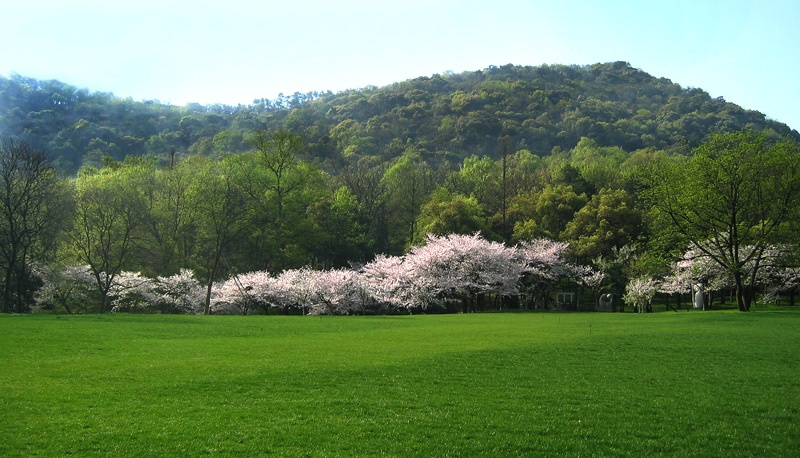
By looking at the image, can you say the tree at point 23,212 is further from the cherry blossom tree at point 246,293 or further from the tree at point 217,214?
the cherry blossom tree at point 246,293

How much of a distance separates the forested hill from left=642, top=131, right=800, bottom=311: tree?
69.7 meters

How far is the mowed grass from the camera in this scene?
9891mm

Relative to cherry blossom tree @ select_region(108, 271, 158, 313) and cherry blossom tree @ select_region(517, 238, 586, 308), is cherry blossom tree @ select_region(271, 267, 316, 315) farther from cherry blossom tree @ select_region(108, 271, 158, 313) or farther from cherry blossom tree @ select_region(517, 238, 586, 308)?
cherry blossom tree @ select_region(517, 238, 586, 308)

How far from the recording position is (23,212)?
4322 cm

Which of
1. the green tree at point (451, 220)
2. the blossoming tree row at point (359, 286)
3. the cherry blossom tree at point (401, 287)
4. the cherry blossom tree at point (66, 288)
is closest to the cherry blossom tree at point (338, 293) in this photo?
the blossoming tree row at point (359, 286)

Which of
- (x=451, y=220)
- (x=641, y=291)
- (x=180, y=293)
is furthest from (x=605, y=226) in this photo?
(x=180, y=293)

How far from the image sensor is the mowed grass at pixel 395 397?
9.89m

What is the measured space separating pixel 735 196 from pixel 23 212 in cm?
5056

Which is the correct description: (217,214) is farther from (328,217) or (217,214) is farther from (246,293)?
(328,217)

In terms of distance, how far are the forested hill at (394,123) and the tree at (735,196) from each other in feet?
229

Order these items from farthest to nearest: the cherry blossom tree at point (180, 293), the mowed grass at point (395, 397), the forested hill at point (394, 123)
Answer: the forested hill at point (394, 123) → the cherry blossom tree at point (180, 293) → the mowed grass at point (395, 397)

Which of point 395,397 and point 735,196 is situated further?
point 735,196

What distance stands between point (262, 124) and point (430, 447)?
151m

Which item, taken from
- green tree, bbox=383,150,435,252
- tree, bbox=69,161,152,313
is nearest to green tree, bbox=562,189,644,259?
green tree, bbox=383,150,435,252
